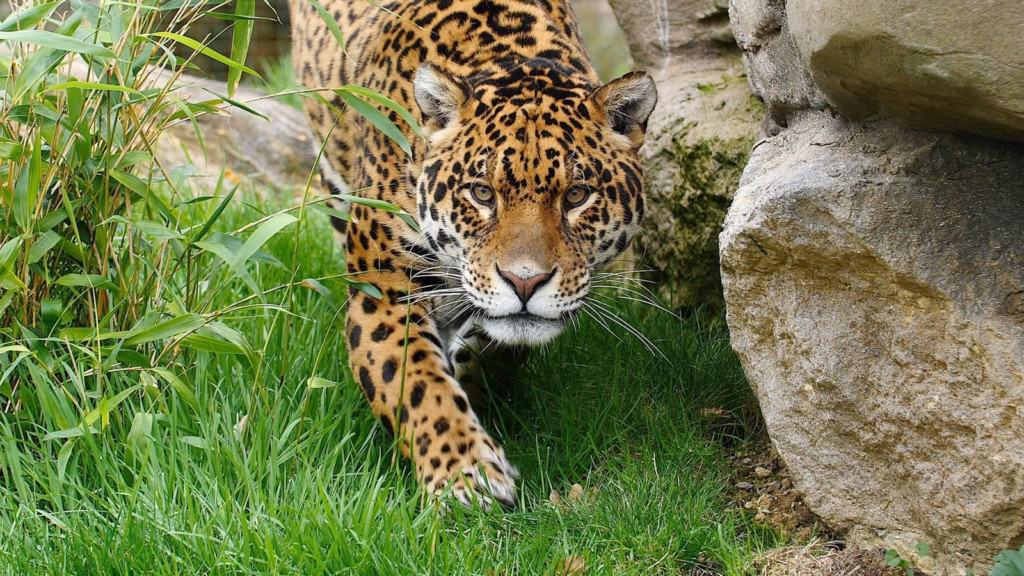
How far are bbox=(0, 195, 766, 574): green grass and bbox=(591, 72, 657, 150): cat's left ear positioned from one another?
94cm

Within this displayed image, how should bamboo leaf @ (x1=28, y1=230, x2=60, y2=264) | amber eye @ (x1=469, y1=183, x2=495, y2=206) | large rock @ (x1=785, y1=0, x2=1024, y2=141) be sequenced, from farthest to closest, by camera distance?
amber eye @ (x1=469, y1=183, x2=495, y2=206), bamboo leaf @ (x1=28, y1=230, x2=60, y2=264), large rock @ (x1=785, y1=0, x2=1024, y2=141)

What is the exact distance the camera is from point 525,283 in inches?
171

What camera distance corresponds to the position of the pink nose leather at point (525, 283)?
433 centimetres

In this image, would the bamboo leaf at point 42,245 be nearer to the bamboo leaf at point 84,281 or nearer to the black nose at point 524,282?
the bamboo leaf at point 84,281

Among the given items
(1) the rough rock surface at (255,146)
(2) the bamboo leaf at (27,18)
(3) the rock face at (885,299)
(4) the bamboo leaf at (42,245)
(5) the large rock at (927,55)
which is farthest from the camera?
(1) the rough rock surface at (255,146)

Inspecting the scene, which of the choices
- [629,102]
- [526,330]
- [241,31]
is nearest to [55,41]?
[241,31]

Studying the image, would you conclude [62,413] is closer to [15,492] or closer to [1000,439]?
[15,492]

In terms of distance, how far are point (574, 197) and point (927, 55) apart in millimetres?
1990

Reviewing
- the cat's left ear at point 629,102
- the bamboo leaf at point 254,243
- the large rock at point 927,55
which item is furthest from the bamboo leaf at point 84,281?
the large rock at point 927,55

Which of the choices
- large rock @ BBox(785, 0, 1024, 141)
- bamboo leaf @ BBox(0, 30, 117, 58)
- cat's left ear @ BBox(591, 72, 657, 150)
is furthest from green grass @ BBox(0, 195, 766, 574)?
large rock @ BBox(785, 0, 1024, 141)

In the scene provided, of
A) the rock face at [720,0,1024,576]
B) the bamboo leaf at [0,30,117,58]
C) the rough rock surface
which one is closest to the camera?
the rock face at [720,0,1024,576]

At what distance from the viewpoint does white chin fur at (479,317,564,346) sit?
4430mm

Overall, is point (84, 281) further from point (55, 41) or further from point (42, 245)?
point (55, 41)

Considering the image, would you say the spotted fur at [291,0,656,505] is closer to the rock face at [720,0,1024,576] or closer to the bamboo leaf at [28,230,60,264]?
the rock face at [720,0,1024,576]
